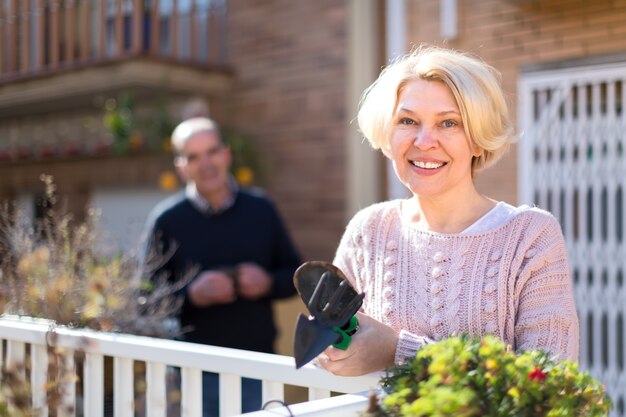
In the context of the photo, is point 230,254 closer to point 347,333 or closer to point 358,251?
point 358,251

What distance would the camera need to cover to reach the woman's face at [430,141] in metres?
1.68

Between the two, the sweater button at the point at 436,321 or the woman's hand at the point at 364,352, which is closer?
the woman's hand at the point at 364,352

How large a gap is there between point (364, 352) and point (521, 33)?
12.2 ft

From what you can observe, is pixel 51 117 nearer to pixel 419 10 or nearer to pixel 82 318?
pixel 419 10

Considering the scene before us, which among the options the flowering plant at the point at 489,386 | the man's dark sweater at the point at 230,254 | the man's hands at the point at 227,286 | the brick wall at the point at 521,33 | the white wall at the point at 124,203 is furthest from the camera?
the white wall at the point at 124,203

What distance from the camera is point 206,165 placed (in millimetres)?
3338

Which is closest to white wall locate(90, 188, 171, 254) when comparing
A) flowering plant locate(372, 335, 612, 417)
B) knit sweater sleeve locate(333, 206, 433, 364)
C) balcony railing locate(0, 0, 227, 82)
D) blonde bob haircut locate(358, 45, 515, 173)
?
balcony railing locate(0, 0, 227, 82)

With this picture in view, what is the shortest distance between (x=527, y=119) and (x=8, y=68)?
4572 millimetres

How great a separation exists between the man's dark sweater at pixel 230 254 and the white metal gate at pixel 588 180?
206 centimetres

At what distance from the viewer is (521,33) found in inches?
190

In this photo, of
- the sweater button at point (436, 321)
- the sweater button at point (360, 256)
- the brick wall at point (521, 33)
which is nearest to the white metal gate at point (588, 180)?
the brick wall at point (521, 33)

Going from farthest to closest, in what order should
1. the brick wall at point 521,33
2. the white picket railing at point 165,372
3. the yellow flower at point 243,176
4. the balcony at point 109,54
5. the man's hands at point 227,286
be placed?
1. the balcony at point 109,54
2. the yellow flower at point 243,176
3. the brick wall at point 521,33
4. the man's hands at point 227,286
5. the white picket railing at point 165,372

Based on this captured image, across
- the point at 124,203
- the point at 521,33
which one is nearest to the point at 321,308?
the point at 521,33

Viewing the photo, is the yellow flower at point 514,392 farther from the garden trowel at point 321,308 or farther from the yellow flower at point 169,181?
the yellow flower at point 169,181
